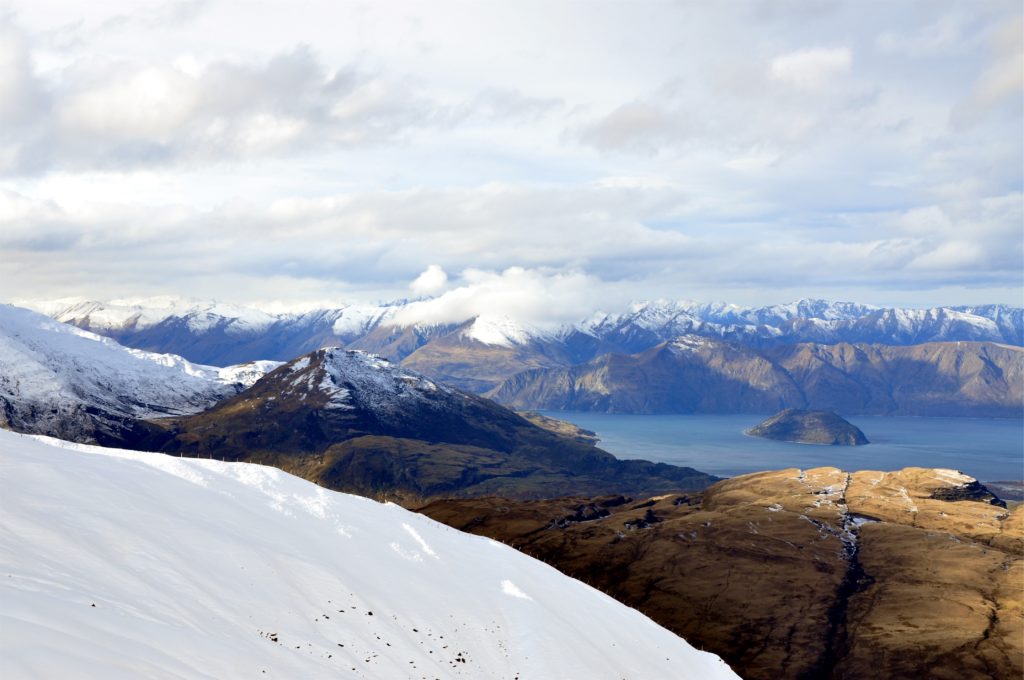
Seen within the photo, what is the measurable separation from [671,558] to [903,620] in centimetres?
4677

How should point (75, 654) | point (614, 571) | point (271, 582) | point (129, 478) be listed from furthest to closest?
point (614, 571) < point (129, 478) < point (271, 582) < point (75, 654)

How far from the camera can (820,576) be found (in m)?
147

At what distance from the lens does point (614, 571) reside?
503ft

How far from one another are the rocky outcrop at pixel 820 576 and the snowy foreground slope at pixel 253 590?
208 feet

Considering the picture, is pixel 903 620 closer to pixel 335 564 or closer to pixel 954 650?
pixel 954 650

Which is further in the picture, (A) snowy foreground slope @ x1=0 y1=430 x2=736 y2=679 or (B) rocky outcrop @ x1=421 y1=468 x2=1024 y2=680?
(B) rocky outcrop @ x1=421 y1=468 x2=1024 y2=680

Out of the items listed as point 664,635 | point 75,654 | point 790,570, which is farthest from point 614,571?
point 75,654

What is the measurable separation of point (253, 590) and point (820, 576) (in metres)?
138

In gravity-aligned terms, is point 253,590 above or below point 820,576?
above

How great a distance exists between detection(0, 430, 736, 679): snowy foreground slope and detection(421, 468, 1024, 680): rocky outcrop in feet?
208

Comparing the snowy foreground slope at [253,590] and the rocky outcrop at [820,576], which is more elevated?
the snowy foreground slope at [253,590]

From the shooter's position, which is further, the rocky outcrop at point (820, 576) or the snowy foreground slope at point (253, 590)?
the rocky outcrop at point (820, 576)

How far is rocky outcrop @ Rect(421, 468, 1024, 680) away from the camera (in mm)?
117875

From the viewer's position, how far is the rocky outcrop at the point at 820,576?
117875 millimetres
